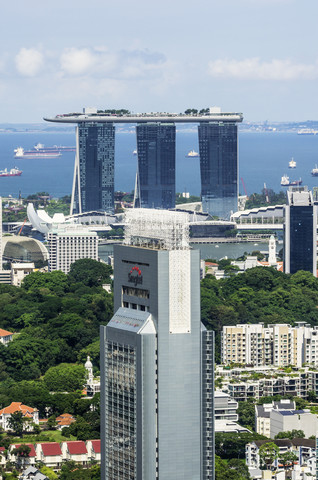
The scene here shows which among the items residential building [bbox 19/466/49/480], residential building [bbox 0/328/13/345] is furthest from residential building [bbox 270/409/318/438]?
residential building [bbox 0/328/13/345]

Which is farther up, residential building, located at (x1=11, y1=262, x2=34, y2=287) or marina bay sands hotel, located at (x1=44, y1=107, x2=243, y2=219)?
marina bay sands hotel, located at (x1=44, y1=107, x2=243, y2=219)

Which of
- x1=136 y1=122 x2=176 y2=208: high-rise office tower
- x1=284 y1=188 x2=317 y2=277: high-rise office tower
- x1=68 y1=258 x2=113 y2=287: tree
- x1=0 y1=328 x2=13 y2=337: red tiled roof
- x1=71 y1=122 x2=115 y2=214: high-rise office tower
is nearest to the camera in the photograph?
x1=0 y1=328 x2=13 y2=337: red tiled roof

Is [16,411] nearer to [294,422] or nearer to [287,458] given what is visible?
[294,422]

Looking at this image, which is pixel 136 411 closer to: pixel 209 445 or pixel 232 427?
pixel 209 445

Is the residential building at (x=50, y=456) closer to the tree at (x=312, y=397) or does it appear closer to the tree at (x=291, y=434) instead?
the tree at (x=291, y=434)

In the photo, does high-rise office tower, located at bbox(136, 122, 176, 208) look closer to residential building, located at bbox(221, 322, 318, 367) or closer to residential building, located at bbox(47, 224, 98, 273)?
residential building, located at bbox(47, 224, 98, 273)
